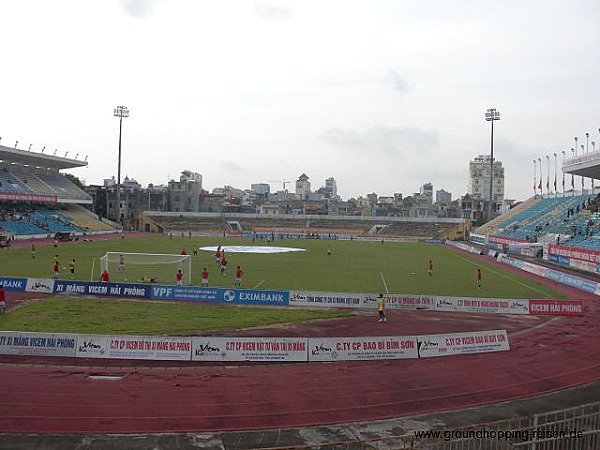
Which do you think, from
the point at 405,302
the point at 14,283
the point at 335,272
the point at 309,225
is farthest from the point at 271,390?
the point at 309,225

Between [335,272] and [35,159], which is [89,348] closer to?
[335,272]

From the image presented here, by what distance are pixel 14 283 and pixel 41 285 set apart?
78.6 inches

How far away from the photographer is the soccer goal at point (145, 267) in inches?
1421

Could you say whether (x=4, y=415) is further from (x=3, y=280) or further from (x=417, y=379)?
(x=3, y=280)

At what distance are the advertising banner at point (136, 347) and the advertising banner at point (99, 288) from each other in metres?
11.4

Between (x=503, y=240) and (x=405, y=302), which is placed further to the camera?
(x=503, y=240)

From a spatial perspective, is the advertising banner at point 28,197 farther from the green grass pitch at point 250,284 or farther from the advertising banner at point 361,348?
the advertising banner at point 361,348

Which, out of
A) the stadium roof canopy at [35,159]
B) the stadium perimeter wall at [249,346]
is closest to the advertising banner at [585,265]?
the stadium perimeter wall at [249,346]

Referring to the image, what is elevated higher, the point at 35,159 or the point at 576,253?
the point at 35,159

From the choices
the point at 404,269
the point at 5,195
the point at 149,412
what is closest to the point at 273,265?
the point at 404,269

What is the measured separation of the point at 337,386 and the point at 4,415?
360 inches

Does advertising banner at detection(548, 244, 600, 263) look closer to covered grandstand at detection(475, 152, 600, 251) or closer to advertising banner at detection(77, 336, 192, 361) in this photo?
covered grandstand at detection(475, 152, 600, 251)

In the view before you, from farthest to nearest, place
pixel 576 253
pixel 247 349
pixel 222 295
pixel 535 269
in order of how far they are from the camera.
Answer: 1. pixel 576 253
2. pixel 535 269
3. pixel 222 295
4. pixel 247 349

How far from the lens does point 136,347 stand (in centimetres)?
1822
